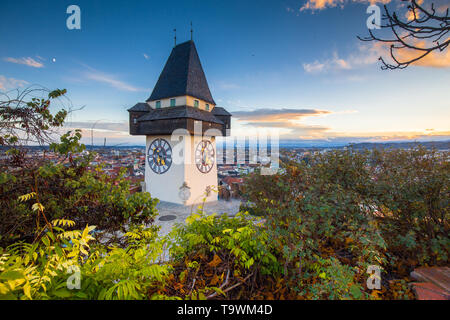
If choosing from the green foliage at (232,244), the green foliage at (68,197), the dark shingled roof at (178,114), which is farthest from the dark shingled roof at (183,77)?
the green foliage at (232,244)

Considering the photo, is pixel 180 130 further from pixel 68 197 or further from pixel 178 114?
pixel 68 197

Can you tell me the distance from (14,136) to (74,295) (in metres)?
1.73

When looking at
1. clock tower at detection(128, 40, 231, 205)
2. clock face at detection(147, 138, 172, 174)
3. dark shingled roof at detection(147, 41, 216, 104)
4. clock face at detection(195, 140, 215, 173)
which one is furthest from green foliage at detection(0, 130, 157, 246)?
dark shingled roof at detection(147, 41, 216, 104)

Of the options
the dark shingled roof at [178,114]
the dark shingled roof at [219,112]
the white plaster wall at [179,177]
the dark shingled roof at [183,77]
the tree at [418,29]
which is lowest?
the white plaster wall at [179,177]

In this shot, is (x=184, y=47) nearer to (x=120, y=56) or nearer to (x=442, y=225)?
(x=120, y=56)

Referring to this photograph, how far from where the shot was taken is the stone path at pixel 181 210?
252 inches

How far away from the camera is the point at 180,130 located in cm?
755

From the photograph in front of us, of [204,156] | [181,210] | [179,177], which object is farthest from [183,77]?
[181,210]

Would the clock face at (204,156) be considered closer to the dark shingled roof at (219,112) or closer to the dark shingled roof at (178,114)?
the dark shingled roof at (178,114)

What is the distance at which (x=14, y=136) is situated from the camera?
1737mm

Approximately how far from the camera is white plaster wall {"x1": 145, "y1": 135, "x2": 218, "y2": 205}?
8.13 m

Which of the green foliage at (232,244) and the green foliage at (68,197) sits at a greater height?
the green foliage at (68,197)

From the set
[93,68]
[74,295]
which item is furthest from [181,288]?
[93,68]
